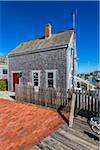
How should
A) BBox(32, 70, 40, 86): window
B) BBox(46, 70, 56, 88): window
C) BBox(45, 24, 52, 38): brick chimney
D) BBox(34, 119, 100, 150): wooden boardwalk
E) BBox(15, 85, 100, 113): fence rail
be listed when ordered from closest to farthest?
BBox(34, 119, 100, 150): wooden boardwalk, BBox(15, 85, 100, 113): fence rail, BBox(46, 70, 56, 88): window, BBox(32, 70, 40, 86): window, BBox(45, 24, 52, 38): brick chimney

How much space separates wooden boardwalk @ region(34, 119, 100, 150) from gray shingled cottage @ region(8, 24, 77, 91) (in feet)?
23.2

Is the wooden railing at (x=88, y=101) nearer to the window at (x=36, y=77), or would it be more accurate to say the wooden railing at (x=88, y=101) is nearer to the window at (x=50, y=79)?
the window at (x=50, y=79)

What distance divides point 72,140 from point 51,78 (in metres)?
8.92

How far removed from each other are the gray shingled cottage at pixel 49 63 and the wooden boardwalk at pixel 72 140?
706 cm

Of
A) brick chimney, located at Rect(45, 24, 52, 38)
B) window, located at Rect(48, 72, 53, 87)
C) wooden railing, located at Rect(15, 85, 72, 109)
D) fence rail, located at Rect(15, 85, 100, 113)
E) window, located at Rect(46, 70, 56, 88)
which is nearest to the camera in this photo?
fence rail, located at Rect(15, 85, 100, 113)

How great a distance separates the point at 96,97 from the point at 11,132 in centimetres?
428

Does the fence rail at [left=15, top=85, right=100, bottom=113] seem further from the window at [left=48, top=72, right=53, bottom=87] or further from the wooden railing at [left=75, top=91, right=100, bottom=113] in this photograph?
the window at [left=48, top=72, right=53, bottom=87]

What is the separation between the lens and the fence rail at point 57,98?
24.0 feet

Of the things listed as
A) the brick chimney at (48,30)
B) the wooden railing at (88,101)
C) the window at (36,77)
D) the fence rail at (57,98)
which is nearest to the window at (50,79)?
the window at (36,77)

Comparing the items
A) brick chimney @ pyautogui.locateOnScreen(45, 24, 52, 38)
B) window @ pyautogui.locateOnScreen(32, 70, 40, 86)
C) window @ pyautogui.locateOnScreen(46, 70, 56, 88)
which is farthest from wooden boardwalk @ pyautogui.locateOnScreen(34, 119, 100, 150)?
brick chimney @ pyautogui.locateOnScreen(45, 24, 52, 38)

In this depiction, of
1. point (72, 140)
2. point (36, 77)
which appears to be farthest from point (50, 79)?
point (72, 140)

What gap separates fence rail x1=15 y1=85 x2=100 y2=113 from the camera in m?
7.31

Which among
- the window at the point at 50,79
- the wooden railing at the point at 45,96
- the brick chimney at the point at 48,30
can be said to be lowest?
the wooden railing at the point at 45,96

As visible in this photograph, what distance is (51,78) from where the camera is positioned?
537 inches
